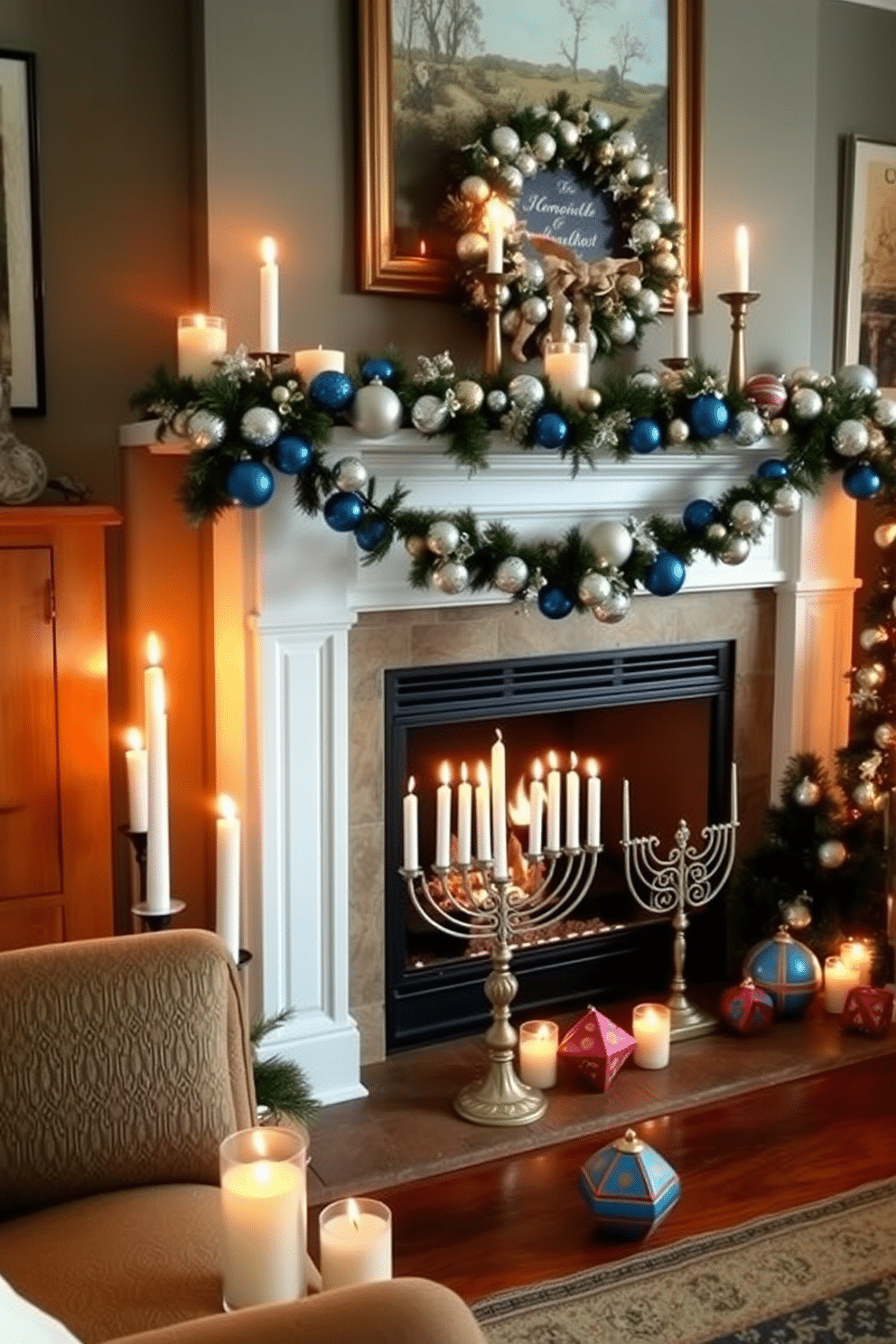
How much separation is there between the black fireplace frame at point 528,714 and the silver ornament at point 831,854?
0.27 metres

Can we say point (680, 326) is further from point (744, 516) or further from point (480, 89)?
point (480, 89)

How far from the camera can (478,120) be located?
306 cm

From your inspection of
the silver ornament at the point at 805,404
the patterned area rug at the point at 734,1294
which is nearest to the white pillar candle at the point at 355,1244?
the patterned area rug at the point at 734,1294

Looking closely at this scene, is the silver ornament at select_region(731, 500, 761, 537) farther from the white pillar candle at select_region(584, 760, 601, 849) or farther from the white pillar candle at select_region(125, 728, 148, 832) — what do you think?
the white pillar candle at select_region(125, 728, 148, 832)

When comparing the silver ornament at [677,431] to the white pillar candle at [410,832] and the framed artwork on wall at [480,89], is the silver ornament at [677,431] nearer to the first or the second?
the framed artwork on wall at [480,89]

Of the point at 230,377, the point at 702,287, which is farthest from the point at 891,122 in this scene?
the point at 230,377

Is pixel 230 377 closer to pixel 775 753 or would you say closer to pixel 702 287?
pixel 702 287

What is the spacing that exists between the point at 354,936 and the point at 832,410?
158 centimetres

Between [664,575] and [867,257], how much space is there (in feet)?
4.87

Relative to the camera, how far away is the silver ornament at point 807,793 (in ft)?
11.2

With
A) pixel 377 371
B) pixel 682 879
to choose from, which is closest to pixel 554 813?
pixel 682 879

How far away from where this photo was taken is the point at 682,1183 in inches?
104

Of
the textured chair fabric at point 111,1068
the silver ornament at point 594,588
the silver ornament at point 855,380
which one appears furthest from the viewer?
the silver ornament at point 855,380

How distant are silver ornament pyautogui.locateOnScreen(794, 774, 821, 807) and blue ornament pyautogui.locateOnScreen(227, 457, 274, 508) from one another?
5.21 feet
